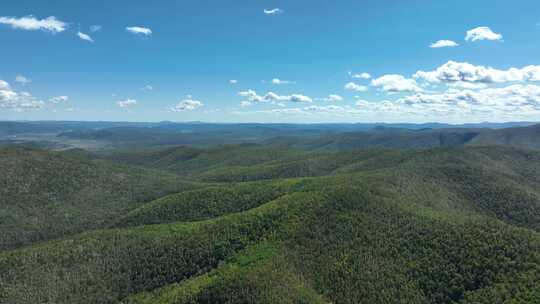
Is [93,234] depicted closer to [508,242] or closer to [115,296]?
[115,296]

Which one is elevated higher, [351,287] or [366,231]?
[366,231]

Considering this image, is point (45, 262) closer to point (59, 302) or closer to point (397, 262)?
point (59, 302)

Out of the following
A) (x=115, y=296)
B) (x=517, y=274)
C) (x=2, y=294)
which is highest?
(x=517, y=274)

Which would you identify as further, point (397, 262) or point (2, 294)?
point (397, 262)

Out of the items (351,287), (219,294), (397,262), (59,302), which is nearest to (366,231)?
(397,262)

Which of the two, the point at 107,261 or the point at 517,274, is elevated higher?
the point at 517,274

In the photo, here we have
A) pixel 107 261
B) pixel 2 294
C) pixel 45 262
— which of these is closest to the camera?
pixel 2 294

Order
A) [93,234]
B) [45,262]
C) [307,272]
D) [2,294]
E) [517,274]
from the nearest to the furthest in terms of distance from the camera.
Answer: [517,274] → [2,294] → [307,272] → [45,262] → [93,234]

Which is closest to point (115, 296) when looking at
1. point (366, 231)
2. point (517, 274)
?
point (366, 231)

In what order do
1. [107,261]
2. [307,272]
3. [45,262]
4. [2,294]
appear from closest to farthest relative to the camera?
[2,294], [307,272], [45,262], [107,261]
